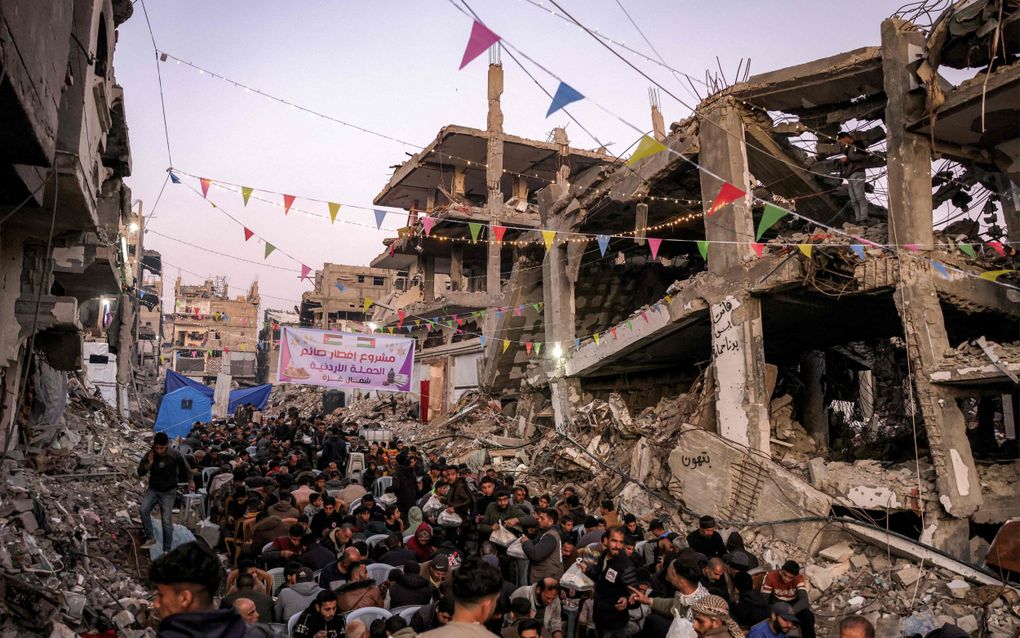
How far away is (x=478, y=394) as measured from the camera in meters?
22.0

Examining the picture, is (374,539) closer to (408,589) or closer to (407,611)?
(408,589)

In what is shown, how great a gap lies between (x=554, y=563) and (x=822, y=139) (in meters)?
10.2

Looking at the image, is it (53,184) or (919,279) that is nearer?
(53,184)

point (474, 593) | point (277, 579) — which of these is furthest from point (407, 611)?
point (474, 593)

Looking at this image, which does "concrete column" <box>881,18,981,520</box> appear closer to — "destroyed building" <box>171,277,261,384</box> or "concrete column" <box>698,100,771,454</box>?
"concrete column" <box>698,100,771,454</box>

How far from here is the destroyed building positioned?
51.0 meters

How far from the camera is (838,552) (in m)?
8.86

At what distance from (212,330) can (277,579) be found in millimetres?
58799

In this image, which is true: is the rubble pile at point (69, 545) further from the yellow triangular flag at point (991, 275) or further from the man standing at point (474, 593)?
the yellow triangular flag at point (991, 275)

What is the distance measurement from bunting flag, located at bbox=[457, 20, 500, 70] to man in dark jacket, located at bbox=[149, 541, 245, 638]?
5.27 m

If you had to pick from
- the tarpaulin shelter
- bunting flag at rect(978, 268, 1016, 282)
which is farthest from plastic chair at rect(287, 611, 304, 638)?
the tarpaulin shelter

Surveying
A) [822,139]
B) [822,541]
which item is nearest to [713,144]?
[822,139]

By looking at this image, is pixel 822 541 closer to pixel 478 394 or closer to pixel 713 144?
pixel 713 144

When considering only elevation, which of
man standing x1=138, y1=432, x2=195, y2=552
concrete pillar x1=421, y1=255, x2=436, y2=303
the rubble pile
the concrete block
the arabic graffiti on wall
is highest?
concrete pillar x1=421, y1=255, x2=436, y2=303
